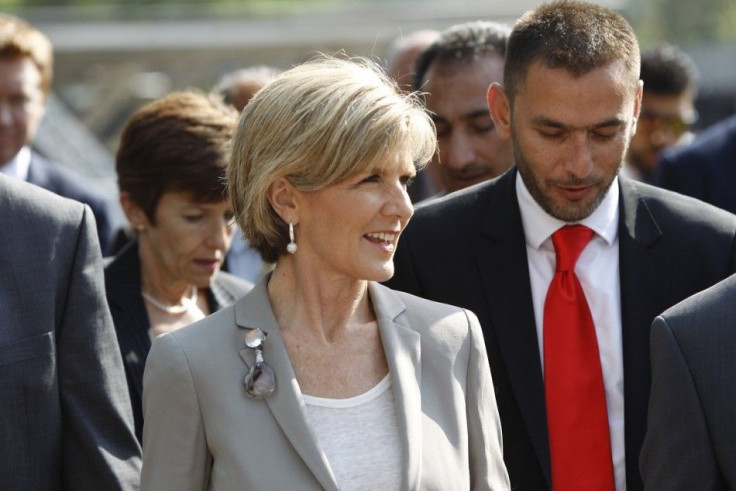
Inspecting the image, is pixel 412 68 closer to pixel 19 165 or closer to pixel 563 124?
pixel 19 165

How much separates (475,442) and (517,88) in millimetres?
1132

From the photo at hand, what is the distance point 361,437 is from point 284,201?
584mm

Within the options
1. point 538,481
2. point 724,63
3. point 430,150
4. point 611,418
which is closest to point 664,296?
point 611,418

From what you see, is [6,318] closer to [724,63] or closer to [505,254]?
[505,254]

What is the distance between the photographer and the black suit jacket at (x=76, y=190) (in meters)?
5.89

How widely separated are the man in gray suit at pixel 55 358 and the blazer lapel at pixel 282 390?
0.36 metres

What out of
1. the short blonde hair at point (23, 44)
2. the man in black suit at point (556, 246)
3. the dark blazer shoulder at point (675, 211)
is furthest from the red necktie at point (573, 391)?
the short blonde hair at point (23, 44)

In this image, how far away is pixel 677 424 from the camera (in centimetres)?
291

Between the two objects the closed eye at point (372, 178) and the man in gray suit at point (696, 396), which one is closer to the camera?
the man in gray suit at point (696, 396)

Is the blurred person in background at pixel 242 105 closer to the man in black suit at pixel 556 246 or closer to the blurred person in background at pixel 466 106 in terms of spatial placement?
the blurred person in background at pixel 466 106

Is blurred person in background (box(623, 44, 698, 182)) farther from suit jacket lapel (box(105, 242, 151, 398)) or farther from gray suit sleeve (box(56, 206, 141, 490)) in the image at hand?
gray suit sleeve (box(56, 206, 141, 490))

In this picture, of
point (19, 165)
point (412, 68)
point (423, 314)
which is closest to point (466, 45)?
point (412, 68)

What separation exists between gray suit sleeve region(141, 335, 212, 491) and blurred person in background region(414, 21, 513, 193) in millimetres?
1918

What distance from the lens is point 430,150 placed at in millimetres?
3250
